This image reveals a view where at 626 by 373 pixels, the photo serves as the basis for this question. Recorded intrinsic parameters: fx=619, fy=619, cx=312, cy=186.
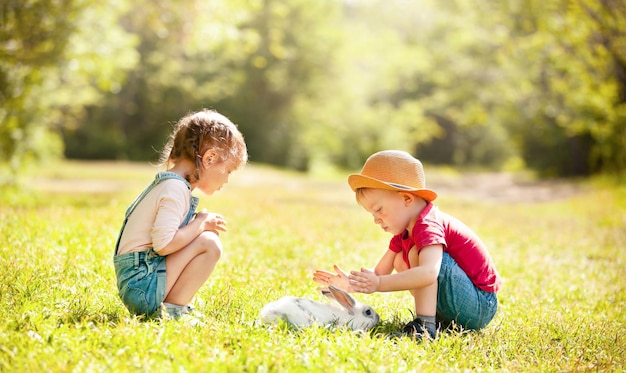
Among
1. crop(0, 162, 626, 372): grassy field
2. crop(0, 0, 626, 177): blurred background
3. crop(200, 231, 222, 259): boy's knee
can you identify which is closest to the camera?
crop(0, 162, 626, 372): grassy field

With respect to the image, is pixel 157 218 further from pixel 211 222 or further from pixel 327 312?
pixel 327 312

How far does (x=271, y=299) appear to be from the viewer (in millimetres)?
4727

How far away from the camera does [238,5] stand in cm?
1580

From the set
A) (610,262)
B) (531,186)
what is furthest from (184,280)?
(531,186)

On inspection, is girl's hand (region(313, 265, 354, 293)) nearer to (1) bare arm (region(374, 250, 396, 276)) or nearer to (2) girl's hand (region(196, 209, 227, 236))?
(1) bare arm (region(374, 250, 396, 276))

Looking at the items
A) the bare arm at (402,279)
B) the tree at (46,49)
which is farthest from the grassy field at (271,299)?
the tree at (46,49)

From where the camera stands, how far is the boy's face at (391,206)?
4.31 meters

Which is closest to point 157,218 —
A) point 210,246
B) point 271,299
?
point 210,246

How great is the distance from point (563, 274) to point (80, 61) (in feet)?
38.1

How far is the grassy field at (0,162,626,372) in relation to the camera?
11.0 ft

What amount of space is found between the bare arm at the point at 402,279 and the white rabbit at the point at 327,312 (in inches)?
10.6

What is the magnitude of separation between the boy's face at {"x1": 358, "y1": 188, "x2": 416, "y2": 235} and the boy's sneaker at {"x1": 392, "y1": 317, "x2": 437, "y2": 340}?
66 centimetres

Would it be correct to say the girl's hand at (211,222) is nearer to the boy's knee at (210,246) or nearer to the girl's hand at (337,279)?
the boy's knee at (210,246)

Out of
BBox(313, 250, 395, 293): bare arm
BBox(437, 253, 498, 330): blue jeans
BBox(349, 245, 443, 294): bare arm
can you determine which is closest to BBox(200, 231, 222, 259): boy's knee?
BBox(313, 250, 395, 293): bare arm
